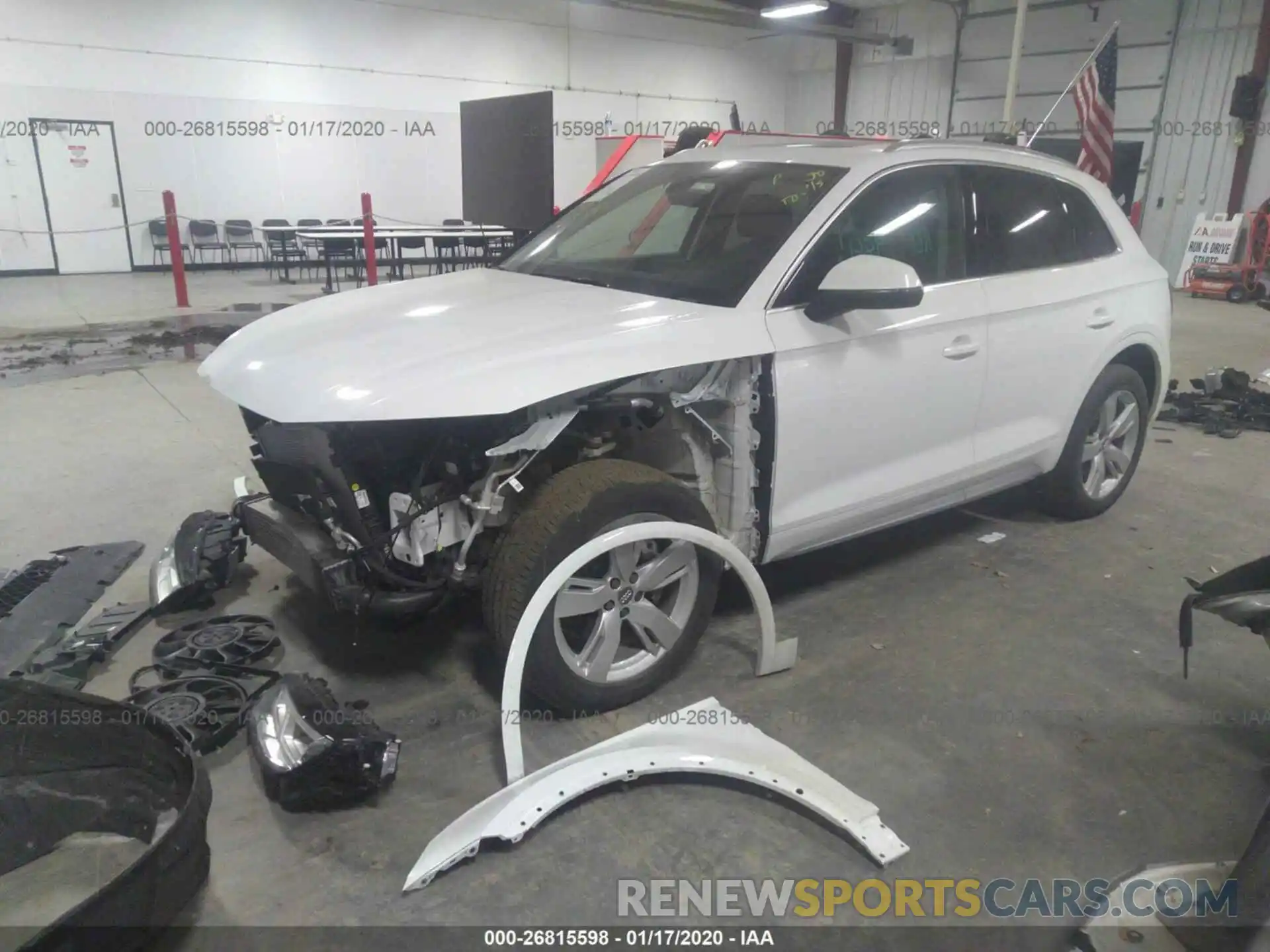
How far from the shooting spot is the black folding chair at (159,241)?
12.9 m

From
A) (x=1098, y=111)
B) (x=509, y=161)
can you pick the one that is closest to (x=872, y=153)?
(x=509, y=161)

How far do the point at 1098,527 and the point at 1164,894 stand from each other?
96.2 inches

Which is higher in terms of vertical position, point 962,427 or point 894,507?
point 962,427

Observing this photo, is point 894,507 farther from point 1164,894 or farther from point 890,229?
point 1164,894

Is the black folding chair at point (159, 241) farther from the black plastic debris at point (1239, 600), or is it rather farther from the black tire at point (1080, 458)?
the black plastic debris at point (1239, 600)

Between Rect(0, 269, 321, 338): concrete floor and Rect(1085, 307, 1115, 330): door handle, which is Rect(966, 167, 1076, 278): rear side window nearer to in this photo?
Rect(1085, 307, 1115, 330): door handle

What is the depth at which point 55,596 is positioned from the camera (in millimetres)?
3115

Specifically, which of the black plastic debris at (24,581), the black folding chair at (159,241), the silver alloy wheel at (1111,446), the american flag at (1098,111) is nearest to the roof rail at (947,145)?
the silver alloy wheel at (1111,446)

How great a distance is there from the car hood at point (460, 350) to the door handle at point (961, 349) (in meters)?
0.84

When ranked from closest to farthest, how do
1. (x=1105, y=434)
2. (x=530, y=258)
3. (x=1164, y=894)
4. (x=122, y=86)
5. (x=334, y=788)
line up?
(x=1164, y=894)
(x=334, y=788)
(x=530, y=258)
(x=1105, y=434)
(x=122, y=86)

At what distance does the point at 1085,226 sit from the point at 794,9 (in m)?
14.0

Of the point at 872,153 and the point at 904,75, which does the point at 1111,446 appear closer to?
the point at 872,153

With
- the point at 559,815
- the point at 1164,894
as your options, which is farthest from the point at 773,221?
the point at 1164,894

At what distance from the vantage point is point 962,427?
3148 mm
